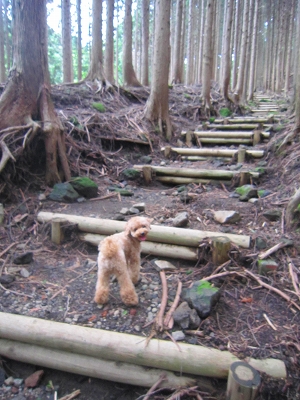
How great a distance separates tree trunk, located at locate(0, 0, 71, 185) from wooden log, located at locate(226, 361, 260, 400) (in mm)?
4559

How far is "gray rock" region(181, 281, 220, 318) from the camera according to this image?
299cm

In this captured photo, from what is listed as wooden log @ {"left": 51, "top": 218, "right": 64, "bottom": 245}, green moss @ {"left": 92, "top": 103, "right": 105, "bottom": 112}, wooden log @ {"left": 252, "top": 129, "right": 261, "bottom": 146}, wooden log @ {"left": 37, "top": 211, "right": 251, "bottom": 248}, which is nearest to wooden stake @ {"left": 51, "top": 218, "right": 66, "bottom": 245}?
wooden log @ {"left": 51, "top": 218, "right": 64, "bottom": 245}

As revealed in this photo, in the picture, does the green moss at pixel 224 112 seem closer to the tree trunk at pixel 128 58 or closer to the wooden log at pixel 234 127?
the wooden log at pixel 234 127

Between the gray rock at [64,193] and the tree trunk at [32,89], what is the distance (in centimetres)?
35

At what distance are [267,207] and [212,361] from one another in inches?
121

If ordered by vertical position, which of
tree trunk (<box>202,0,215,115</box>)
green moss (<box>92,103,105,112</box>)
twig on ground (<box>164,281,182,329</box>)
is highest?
tree trunk (<box>202,0,215,115</box>)

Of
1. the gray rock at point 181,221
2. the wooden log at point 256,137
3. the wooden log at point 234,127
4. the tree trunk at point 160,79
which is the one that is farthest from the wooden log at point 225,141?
the gray rock at point 181,221

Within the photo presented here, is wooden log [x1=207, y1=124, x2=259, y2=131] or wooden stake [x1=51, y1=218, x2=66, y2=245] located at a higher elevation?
wooden log [x1=207, y1=124, x2=259, y2=131]

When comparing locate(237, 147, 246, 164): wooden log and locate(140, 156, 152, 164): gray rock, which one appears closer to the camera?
locate(237, 147, 246, 164): wooden log

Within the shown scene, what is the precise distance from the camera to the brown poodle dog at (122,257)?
119 inches

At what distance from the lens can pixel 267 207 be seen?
4.95 meters

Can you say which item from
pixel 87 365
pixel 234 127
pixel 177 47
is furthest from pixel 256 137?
pixel 177 47

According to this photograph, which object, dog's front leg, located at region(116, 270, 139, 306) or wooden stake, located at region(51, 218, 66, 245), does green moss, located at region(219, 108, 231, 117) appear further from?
dog's front leg, located at region(116, 270, 139, 306)

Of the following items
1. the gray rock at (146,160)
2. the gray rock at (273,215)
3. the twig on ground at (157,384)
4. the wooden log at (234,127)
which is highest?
the wooden log at (234,127)
